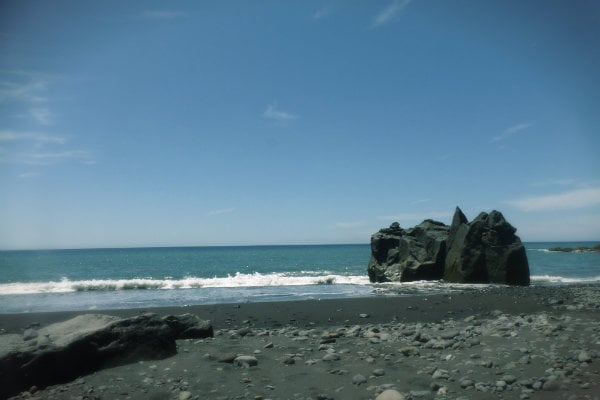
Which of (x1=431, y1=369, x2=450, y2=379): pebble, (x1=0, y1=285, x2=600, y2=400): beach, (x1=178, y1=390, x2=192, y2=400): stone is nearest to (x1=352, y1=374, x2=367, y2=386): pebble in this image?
(x1=0, y1=285, x2=600, y2=400): beach

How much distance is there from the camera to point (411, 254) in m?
33.5

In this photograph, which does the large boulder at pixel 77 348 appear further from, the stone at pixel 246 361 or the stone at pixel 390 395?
the stone at pixel 390 395

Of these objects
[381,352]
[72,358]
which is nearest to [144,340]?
[72,358]

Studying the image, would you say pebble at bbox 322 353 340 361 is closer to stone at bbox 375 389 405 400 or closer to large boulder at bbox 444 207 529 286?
stone at bbox 375 389 405 400

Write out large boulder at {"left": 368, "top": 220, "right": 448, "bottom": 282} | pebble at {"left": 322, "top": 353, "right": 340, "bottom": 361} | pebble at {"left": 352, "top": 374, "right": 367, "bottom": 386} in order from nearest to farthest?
pebble at {"left": 352, "top": 374, "right": 367, "bottom": 386} < pebble at {"left": 322, "top": 353, "right": 340, "bottom": 361} < large boulder at {"left": 368, "top": 220, "right": 448, "bottom": 282}

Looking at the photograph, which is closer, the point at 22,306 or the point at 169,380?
the point at 169,380

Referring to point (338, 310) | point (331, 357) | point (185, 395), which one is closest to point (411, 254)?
point (338, 310)

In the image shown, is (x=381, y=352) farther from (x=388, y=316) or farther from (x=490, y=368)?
(x=388, y=316)

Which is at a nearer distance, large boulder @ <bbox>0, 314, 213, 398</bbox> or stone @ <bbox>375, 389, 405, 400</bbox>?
stone @ <bbox>375, 389, 405, 400</bbox>

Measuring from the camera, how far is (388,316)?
1542cm

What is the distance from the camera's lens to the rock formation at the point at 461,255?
28.6m

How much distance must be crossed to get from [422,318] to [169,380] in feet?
32.6

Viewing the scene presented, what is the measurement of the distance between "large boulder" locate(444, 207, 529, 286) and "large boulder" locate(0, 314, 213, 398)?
24221 millimetres

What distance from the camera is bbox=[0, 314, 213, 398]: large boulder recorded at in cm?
750
